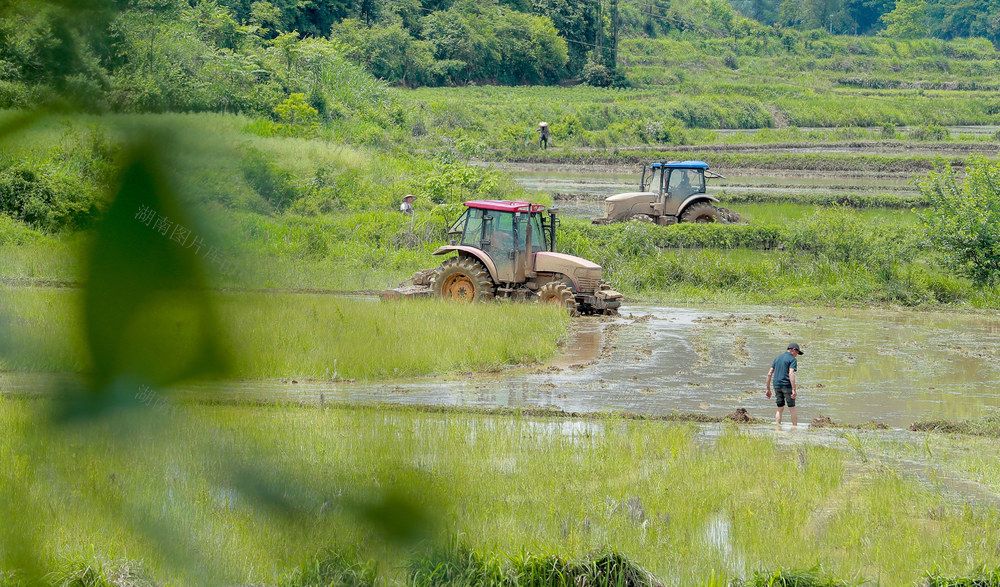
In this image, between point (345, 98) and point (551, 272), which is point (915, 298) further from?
point (345, 98)

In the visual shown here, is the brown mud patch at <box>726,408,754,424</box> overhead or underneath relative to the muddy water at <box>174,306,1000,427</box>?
overhead

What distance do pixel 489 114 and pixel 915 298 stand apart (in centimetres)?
3516

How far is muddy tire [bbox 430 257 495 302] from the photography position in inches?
661

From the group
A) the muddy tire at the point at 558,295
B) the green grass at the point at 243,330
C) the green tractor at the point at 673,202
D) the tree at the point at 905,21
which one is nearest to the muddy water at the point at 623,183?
the green tractor at the point at 673,202

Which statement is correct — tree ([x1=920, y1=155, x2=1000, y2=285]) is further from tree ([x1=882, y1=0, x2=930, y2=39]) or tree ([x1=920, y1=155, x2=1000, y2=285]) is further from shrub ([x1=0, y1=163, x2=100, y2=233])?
tree ([x1=882, y1=0, x2=930, y2=39])

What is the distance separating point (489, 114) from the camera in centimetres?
5247

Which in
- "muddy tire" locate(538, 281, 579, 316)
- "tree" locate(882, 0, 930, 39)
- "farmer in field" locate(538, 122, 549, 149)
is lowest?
"muddy tire" locate(538, 281, 579, 316)

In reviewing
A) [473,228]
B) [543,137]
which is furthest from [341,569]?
[543,137]

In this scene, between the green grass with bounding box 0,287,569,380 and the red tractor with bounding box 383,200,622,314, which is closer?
the green grass with bounding box 0,287,569,380

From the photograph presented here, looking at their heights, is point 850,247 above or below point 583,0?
below

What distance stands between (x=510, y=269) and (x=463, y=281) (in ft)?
2.97

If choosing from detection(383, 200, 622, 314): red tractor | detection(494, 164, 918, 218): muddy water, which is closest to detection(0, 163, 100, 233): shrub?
detection(383, 200, 622, 314): red tractor

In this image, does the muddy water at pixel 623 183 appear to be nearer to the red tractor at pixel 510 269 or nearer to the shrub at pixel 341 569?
Answer: the red tractor at pixel 510 269

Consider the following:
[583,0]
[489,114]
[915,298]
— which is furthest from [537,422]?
[583,0]
